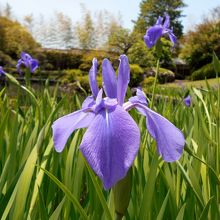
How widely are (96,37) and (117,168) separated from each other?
2695 cm

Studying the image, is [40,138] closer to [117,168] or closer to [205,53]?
[117,168]

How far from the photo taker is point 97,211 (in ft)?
2.61

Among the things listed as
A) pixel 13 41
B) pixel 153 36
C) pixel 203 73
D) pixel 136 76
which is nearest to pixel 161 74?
pixel 136 76

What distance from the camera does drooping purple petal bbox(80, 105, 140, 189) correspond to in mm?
408

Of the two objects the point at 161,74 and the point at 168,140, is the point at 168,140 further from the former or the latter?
the point at 161,74

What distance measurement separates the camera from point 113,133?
415 mm

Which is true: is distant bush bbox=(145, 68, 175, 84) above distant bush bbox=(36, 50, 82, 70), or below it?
below

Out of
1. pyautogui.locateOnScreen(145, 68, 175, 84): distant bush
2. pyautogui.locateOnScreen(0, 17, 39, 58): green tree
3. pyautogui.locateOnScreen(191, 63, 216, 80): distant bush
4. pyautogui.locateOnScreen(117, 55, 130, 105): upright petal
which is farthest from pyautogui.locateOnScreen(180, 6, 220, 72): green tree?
pyautogui.locateOnScreen(117, 55, 130, 105): upright petal

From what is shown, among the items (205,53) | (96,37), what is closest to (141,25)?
(96,37)

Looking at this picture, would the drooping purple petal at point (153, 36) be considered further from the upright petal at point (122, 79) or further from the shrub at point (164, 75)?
the shrub at point (164, 75)

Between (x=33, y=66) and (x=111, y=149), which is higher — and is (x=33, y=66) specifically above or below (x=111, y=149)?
above

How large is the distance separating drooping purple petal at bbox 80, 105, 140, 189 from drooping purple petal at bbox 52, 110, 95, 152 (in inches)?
2.7

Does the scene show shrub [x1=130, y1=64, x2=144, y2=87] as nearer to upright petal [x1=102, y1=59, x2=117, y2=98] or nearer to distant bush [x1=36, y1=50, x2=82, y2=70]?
distant bush [x1=36, y1=50, x2=82, y2=70]

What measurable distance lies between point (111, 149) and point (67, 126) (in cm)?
11
